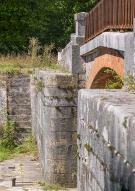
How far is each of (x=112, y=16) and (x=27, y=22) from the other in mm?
21196

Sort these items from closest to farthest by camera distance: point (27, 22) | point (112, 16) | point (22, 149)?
1. point (112, 16)
2. point (22, 149)
3. point (27, 22)

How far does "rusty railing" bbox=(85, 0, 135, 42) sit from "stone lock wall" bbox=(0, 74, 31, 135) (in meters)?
6.61

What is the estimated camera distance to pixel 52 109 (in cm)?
1365

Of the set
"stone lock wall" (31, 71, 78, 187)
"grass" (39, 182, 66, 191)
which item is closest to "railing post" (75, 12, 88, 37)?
"stone lock wall" (31, 71, 78, 187)

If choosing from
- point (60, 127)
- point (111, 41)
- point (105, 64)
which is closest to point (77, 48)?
point (60, 127)

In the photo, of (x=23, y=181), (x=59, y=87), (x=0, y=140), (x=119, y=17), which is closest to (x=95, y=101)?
(x=119, y=17)

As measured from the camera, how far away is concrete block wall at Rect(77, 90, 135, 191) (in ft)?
13.7

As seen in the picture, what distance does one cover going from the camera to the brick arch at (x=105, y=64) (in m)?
7.97

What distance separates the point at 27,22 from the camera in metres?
30.4

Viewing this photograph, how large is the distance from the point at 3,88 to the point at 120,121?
14625mm

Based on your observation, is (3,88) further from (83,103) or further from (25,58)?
(83,103)

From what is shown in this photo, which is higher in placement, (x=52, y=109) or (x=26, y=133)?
(x=52, y=109)

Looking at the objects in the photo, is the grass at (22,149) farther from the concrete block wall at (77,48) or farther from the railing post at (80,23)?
the railing post at (80,23)

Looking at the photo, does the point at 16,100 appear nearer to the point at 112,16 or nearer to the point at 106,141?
the point at 112,16
